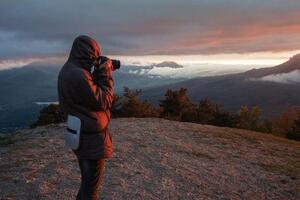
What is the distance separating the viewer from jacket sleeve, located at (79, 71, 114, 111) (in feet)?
16.4

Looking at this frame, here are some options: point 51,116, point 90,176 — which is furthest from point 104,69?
point 51,116

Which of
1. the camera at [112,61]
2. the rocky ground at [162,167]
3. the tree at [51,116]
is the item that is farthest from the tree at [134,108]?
the camera at [112,61]

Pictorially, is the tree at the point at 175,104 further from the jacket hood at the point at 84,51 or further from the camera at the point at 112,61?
the jacket hood at the point at 84,51

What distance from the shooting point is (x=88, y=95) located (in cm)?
504

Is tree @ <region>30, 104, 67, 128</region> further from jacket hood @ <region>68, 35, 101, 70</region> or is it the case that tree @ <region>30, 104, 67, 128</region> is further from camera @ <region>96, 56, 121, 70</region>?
jacket hood @ <region>68, 35, 101, 70</region>

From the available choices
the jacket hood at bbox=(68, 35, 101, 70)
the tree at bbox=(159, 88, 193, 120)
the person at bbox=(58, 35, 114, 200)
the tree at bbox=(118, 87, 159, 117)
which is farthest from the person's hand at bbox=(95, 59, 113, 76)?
the tree at bbox=(159, 88, 193, 120)

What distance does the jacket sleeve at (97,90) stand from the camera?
16.4 feet

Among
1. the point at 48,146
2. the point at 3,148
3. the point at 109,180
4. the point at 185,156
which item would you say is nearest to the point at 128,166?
the point at 109,180

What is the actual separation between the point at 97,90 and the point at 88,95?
4.7 inches

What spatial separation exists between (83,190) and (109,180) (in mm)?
3702

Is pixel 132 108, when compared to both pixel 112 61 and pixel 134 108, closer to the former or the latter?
pixel 134 108

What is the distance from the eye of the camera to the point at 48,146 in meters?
12.9

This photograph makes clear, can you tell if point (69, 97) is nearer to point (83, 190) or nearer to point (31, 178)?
point (83, 190)

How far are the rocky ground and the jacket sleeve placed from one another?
3.54 m
